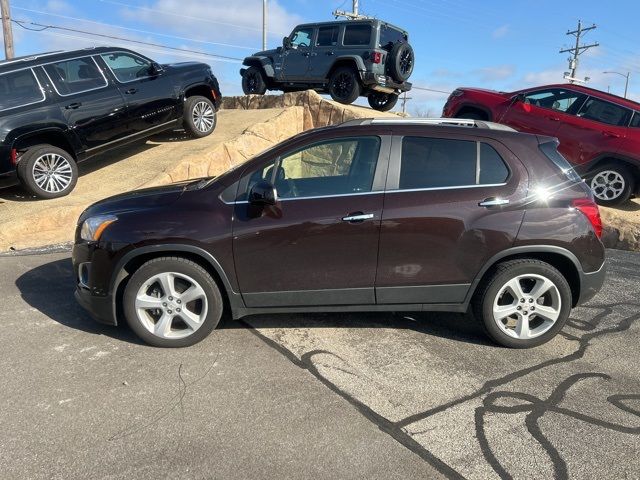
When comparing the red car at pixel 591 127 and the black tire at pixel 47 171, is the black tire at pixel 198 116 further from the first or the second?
the red car at pixel 591 127

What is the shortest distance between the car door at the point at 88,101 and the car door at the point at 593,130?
7.32 metres

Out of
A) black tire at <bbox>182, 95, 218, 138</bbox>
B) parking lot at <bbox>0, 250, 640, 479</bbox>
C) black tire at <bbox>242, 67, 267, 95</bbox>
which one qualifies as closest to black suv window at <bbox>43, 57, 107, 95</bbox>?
black tire at <bbox>182, 95, 218, 138</bbox>

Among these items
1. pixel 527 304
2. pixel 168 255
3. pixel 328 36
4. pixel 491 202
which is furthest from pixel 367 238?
pixel 328 36

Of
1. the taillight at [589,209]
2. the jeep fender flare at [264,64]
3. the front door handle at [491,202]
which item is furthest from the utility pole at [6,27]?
the taillight at [589,209]

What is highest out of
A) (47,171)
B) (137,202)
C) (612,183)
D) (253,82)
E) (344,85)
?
(253,82)

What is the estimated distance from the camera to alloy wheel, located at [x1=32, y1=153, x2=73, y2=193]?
270 inches

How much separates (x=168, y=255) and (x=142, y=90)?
5.40 metres

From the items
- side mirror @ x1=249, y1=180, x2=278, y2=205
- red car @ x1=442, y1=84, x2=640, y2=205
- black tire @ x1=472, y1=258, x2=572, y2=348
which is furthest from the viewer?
red car @ x1=442, y1=84, x2=640, y2=205

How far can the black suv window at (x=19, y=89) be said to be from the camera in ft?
21.8

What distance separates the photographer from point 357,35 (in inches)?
446

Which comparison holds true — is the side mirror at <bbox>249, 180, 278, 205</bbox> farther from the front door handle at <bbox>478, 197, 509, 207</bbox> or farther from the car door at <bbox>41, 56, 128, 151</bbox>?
the car door at <bbox>41, 56, 128, 151</bbox>

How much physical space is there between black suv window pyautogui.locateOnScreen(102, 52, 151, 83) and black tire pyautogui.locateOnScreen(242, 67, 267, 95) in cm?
528

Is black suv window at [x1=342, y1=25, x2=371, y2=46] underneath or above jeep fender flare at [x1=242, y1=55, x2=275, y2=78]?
above

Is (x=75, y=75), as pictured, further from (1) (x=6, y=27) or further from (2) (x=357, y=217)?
(1) (x=6, y=27)
